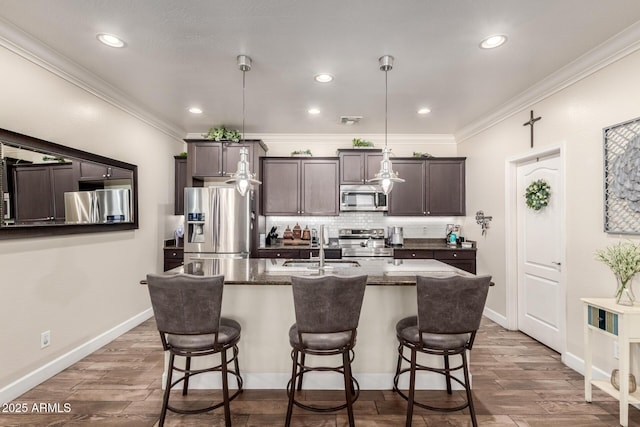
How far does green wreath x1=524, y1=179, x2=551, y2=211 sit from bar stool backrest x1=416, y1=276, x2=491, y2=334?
6.59 ft

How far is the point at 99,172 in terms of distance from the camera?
3350 millimetres

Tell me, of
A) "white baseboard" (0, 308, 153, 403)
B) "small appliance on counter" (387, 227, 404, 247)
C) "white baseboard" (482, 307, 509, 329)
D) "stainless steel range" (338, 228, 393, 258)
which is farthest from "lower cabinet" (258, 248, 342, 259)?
"white baseboard" (482, 307, 509, 329)

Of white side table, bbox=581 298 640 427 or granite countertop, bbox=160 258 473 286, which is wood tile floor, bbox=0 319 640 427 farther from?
granite countertop, bbox=160 258 473 286

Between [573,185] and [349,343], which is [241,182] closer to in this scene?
[349,343]

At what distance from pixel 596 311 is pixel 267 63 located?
126 inches

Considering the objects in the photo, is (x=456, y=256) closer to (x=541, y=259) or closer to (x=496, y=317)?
(x=496, y=317)

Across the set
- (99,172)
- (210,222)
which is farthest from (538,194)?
(99,172)

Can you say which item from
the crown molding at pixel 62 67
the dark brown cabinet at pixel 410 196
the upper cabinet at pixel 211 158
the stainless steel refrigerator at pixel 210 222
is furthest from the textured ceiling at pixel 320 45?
the dark brown cabinet at pixel 410 196

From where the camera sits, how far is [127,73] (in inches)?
123

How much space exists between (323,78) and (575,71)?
2.23m

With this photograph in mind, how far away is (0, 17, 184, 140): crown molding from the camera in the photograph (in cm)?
239

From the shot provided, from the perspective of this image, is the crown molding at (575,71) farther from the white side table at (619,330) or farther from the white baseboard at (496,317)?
the white baseboard at (496,317)

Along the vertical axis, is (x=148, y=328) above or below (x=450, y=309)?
below

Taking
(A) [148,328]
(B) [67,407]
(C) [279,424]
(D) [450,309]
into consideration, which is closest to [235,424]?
(C) [279,424]
